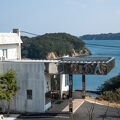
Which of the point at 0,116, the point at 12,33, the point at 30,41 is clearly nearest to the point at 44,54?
the point at 30,41

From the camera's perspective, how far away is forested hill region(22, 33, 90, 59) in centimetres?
8812

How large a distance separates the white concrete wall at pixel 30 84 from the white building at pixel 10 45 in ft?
5.68

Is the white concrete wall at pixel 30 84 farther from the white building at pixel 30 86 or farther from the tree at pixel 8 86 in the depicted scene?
the tree at pixel 8 86

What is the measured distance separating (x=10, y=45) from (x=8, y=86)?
452cm

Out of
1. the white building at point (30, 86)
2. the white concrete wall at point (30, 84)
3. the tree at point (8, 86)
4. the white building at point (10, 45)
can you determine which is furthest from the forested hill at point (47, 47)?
the tree at point (8, 86)

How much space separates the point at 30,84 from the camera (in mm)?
16094

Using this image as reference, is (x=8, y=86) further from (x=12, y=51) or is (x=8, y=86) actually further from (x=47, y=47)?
(x=47, y=47)

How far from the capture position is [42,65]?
1588 cm

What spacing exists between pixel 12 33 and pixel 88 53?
8222cm

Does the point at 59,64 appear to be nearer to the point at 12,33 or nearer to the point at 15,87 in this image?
the point at 15,87

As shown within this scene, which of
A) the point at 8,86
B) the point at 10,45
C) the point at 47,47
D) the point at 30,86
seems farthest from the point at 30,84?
the point at 47,47

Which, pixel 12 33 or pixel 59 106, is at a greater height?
pixel 12 33

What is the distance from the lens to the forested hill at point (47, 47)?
88125 mm

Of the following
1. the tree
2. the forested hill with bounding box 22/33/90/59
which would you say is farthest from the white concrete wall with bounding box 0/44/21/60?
the forested hill with bounding box 22/33/90/59
